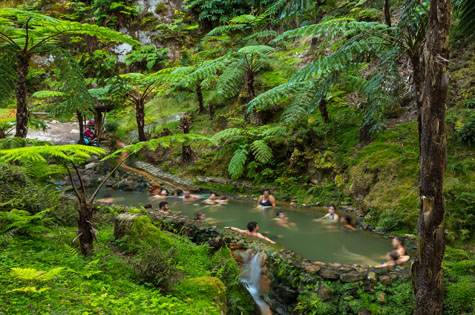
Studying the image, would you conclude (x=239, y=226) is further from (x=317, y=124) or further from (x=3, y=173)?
(x=3, y=173)

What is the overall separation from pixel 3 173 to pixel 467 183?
24.2 feet

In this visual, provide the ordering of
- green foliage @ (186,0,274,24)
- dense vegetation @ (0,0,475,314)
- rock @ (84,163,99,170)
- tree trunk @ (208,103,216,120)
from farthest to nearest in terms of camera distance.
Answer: green foliage @ (186,0,274,24)
tree trunk @ (208,103,216,120)
rock @ (84,163,99,170)
dense vegetation @ (0,0,475,314)

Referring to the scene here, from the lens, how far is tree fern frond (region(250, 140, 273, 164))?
7.42 m

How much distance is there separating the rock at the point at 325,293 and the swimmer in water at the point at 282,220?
2.25 m

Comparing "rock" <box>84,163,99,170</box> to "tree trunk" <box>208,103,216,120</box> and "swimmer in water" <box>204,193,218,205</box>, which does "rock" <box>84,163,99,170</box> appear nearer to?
"tree trunk" <box>208,103,216,120</box>

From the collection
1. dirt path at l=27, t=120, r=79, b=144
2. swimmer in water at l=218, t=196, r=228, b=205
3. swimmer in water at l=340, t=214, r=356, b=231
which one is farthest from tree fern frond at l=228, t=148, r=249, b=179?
dirt path at l=27, t=120, r=79, b=144

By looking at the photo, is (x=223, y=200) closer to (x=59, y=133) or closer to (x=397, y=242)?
(x=397, y=242)

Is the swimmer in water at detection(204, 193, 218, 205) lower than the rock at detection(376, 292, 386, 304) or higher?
higher

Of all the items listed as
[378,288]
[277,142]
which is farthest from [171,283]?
[277,142]

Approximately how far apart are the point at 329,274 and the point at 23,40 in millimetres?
5542

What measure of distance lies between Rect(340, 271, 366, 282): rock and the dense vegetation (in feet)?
1.06

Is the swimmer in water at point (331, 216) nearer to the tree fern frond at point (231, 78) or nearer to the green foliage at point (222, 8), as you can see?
the tree fern frond at point (231, 78)

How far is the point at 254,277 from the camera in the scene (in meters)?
4.53

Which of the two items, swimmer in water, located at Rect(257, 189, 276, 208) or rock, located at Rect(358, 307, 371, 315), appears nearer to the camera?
rock, located at Rect(358, 307, 371, 315)
